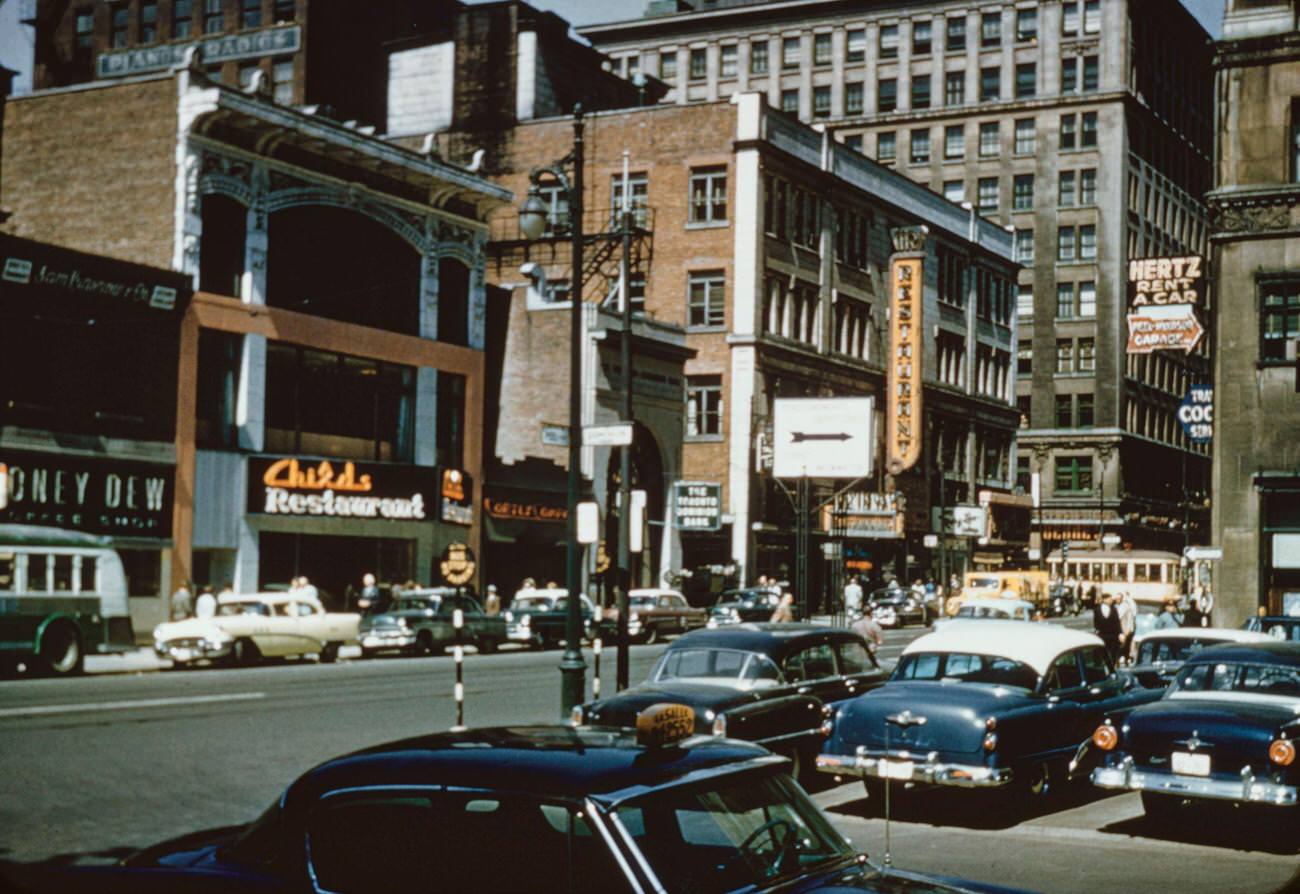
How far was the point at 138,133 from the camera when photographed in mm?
40531

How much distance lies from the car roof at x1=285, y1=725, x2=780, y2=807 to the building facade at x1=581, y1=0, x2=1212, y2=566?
95484 millimetres

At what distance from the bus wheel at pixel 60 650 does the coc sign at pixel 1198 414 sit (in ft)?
103

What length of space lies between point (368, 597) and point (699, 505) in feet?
61.1

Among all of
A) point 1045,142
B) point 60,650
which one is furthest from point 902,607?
point 1045,142

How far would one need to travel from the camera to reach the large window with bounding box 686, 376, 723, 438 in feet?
203

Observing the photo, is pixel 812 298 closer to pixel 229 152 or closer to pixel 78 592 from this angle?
pixel 229 152

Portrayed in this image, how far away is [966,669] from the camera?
50.7 ft

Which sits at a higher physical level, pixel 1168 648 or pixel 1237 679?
pixel 1237 679

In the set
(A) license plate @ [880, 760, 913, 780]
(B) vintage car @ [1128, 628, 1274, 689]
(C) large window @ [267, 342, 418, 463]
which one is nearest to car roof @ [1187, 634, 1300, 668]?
(A) license plate @ [880, 760, 913, 780]

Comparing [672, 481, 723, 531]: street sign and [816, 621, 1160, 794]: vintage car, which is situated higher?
[672, 481, 723, 531]: street sign

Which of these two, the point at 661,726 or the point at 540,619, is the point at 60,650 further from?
the point at 661,726

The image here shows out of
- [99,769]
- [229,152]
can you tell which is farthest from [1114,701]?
[229,152]

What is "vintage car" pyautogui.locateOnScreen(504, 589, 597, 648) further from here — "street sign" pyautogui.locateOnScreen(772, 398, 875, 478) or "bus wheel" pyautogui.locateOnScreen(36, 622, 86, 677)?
"bus wheel" pyautogui.locateOnScreen(36, 622, 86, 677)

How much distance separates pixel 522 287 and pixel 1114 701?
137 ft
